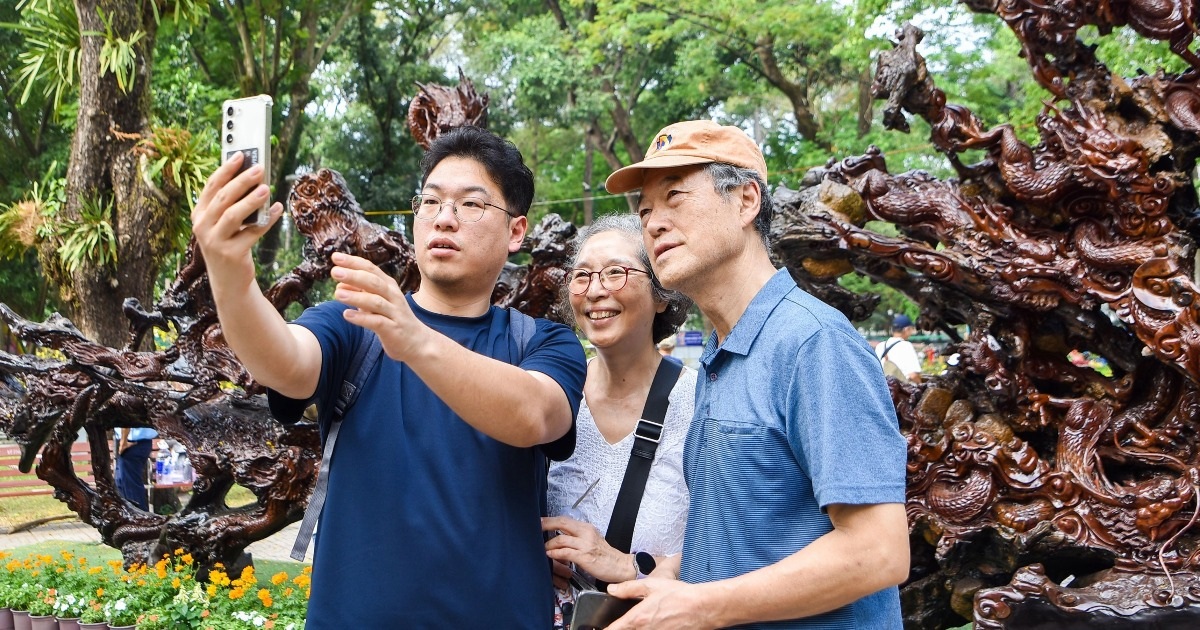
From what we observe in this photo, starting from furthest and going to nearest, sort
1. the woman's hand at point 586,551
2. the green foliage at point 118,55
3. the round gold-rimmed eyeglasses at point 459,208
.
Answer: the green foliage at point 118,55 < the woman's hand at point 586,551 < the round gold-rimmed eyeglasses at point 459,208

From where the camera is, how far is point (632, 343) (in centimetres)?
260

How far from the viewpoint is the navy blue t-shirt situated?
1.83 meters

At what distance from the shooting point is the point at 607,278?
2.59 metres

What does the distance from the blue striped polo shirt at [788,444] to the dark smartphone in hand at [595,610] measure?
142 mm

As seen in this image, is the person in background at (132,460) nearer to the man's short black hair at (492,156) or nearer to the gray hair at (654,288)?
the gray hair at (654,288)

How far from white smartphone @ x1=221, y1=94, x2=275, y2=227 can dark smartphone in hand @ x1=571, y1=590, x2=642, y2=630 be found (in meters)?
0.80

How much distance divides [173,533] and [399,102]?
38.1 ft

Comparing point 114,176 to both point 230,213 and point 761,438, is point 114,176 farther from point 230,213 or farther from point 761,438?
point 761,438

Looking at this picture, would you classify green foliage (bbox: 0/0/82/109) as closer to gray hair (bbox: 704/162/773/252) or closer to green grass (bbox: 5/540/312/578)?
green grass (bbox: 5/540/312/578)

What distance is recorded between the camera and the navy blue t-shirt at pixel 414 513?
6.01 feet

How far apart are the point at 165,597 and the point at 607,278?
11.6 feet

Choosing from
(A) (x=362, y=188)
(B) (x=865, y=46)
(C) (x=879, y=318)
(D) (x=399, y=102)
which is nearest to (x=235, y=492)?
(A) (x=362, y=188)

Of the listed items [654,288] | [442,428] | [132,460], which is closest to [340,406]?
[442,428]

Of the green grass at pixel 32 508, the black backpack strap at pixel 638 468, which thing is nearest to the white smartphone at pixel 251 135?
the black backpack strap at pixel 638 468
